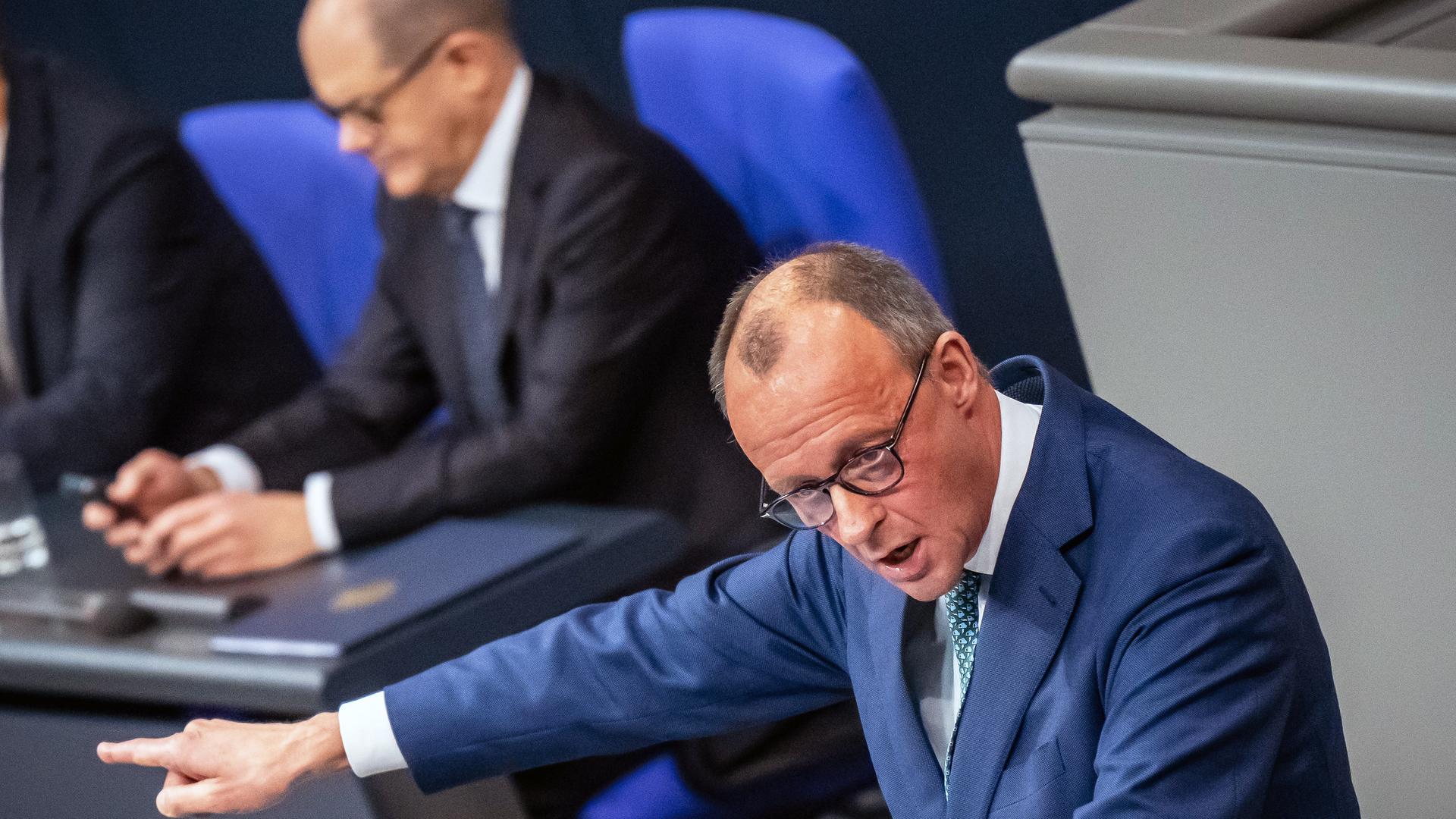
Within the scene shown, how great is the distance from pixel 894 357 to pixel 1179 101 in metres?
0.38

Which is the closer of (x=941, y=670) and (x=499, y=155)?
(x=941, y=670)

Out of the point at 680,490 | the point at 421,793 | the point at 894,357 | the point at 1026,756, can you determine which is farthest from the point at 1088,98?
the point at 680,490

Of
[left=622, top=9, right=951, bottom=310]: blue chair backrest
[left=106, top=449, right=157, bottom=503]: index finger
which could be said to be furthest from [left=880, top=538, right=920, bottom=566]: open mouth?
[left=106, top=449, right=157, bottom=503]: index finger

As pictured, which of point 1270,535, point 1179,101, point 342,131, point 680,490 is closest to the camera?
point 1270,535

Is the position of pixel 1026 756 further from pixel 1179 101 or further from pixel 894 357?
pixel 1179 101

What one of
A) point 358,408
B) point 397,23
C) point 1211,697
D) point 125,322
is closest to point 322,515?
point 358,408

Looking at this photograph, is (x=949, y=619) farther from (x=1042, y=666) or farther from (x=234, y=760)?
(x=234, y=760)

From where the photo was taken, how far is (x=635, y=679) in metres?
1.27

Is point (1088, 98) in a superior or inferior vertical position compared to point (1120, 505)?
superior

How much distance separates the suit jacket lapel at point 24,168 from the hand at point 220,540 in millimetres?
906

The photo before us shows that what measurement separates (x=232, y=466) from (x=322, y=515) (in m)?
0.47

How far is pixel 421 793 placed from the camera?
1239 millimetres

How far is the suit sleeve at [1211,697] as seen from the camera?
0.93 m

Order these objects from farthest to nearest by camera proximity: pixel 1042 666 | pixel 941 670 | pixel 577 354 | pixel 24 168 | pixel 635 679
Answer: pixel 24 168 < pixel 577 354 < pixel 635 679 < pixel 941 670 < pixel 1042 666
